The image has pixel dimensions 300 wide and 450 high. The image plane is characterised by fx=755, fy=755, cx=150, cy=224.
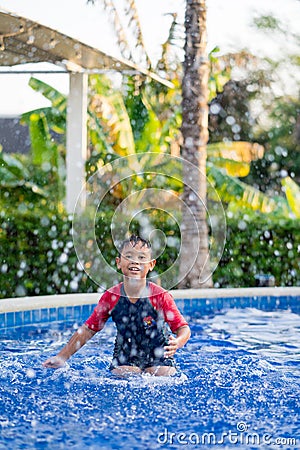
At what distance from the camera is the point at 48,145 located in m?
13.9

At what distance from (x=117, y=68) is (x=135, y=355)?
717 cm

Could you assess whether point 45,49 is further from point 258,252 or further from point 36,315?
point 258,252

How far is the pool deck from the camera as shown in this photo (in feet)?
26.8

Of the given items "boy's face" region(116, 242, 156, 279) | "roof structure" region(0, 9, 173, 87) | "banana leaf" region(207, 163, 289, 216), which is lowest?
"boy's face" region(116, 242, 156, 279)

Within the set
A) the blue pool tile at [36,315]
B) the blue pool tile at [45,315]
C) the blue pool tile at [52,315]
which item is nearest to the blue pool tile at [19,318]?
the blue pool tile at [36,315]

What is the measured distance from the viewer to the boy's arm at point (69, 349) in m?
4.53

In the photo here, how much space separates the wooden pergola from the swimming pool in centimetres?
395

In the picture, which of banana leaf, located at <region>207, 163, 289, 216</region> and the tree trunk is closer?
the tree trunk

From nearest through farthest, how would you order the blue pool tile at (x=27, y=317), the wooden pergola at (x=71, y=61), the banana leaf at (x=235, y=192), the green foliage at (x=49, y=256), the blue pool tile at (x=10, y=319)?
the blue pool tile at (x=10, y=319) → the blue pool tile at (x=27, y=317) → the wooden pergola at (x=71, y=61) → the green foliage at (x=49, y=256) → the banana leaf at (x=235, y=192)

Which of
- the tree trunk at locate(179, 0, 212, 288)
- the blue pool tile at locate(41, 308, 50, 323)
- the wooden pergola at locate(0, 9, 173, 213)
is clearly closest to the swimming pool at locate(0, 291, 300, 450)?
the blue pool tile at locate(41, 308, 50, 323)

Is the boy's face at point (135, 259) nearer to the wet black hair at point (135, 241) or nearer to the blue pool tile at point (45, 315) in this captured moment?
the wet black hair at point (135, 241)

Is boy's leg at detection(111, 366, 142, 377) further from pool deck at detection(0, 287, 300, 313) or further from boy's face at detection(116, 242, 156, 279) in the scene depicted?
pool deck at detection(0, 287, 300, 313)

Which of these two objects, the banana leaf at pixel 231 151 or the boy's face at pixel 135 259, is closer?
the boy's face at pixel 135 259

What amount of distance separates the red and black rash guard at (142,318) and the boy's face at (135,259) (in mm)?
154
